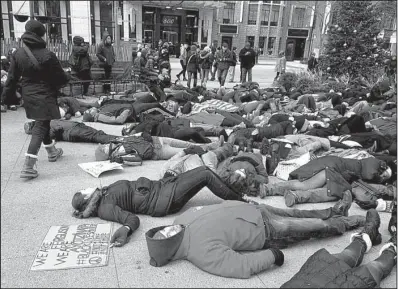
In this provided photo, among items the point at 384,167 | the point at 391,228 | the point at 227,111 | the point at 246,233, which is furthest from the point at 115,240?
the point at 227,111

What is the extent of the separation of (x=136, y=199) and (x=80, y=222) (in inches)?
23.3

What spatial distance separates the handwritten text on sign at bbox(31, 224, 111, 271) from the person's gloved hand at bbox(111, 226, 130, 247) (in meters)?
0.09

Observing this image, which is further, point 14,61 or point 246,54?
point 246,54

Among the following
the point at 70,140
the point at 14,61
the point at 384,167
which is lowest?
the point at 70,140

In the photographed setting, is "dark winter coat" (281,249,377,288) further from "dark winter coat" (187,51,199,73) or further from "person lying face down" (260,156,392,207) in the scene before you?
"dark winter coat" (187,51,199,73)

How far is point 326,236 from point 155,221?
1673 mm

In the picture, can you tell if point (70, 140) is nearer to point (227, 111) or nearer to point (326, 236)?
point (227, 111)

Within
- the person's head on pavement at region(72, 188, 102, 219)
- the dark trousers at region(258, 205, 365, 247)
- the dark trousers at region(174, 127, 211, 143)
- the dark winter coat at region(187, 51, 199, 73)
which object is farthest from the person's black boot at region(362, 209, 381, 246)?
the dark winter coat at region(187, 51, 199, 73)

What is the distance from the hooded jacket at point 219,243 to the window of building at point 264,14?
41.3 metres

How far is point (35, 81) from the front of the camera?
4.65 meters

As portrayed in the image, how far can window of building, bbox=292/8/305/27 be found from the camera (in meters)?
42.0

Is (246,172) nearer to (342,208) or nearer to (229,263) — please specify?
(342,208)

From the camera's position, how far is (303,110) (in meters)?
8.83

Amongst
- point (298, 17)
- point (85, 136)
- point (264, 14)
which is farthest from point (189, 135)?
point (298, 17)
